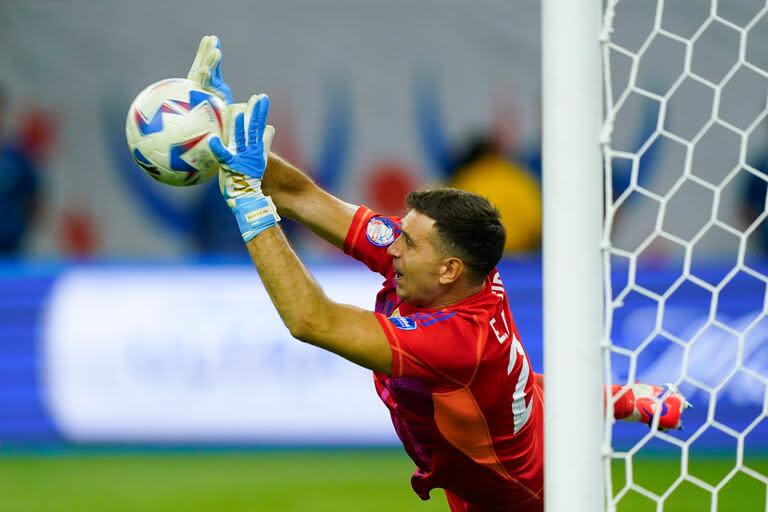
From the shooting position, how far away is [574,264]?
2699 millimetres

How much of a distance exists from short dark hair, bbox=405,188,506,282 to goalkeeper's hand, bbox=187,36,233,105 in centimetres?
74

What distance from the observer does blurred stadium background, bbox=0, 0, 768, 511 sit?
7.40 metres

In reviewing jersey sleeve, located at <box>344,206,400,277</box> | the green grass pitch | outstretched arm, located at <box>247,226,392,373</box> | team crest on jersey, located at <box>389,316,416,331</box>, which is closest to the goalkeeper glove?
team crest on jersey, located at <box>389,316,416,331</box>

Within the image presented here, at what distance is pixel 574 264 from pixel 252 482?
4.76 metres

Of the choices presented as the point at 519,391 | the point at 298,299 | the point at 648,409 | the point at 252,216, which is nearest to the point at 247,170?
the point at 252,216

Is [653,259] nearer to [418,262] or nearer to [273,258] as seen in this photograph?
[418,262]

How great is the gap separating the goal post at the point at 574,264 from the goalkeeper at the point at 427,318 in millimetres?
854

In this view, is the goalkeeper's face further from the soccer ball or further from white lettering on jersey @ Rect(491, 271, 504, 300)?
the soccer ball

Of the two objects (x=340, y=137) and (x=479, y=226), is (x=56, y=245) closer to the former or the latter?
(x=340, y=137)

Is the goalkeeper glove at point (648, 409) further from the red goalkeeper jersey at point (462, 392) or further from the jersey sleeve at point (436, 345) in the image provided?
the jersey sleeve at point (436, 345)

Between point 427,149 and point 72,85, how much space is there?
3.06 metres

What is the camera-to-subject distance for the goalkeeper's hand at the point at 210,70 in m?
3.54

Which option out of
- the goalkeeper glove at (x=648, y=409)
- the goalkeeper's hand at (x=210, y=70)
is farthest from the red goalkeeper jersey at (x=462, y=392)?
the goalkeeper's hand at (x=210, y=70)

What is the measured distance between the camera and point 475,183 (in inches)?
334
